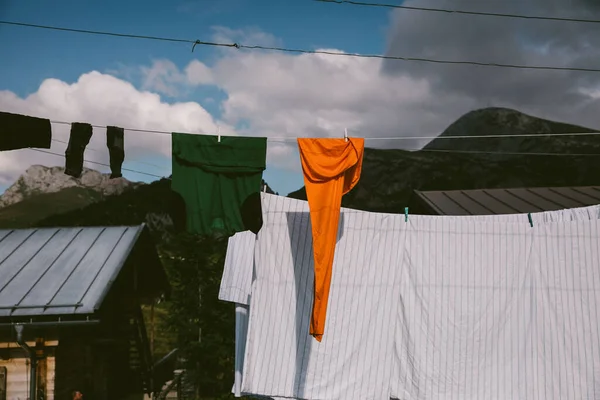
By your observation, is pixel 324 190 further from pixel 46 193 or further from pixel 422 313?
pixel 46 193

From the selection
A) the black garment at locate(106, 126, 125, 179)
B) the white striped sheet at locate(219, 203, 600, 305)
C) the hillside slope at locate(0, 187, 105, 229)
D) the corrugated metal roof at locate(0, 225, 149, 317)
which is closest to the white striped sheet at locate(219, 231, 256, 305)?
the white striped sheet at locate(219, 203, 600, 305)

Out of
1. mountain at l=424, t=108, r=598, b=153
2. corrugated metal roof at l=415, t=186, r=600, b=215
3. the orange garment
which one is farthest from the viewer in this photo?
mountain at l=424, t=108, r=598, b=153

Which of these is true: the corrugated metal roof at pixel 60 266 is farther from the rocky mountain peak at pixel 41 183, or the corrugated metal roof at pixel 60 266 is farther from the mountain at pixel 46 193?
the rocky mountain peak at pixel 41 183

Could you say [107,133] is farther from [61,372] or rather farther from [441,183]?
[441,183]

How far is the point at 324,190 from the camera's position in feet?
21.3

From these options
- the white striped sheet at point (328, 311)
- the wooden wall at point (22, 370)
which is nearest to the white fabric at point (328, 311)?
the white striped sheet at point (328, 311)

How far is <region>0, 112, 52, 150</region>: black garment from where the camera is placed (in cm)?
639

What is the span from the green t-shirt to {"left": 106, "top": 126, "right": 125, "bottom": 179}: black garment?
0.81m

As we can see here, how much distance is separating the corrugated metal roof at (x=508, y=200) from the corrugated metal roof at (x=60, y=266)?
23.5 ft

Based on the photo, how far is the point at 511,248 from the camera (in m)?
6.68

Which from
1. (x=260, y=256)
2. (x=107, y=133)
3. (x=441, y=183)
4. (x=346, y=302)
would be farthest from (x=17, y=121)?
(x=441, y=183)

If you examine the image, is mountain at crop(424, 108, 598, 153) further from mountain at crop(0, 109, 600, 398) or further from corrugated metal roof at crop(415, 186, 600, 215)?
corrugated metal roof at crop(415, 186, 600, 215)

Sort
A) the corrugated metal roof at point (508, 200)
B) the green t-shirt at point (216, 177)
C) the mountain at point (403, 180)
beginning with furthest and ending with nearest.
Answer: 1. the mountain at point (403, 180)
2. the corrugated metal roof at point (508, 200)
3. the green t-shirt at point (216, 177)

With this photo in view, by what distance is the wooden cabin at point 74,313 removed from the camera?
984 cm
